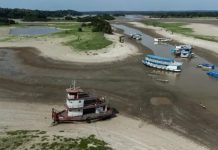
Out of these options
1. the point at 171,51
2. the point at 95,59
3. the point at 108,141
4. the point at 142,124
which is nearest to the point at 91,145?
the point at 108,141

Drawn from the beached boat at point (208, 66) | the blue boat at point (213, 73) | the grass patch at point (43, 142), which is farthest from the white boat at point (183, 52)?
the grass patch at point (43, 142)

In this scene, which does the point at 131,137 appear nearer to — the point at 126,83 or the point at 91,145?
the point at 91,145

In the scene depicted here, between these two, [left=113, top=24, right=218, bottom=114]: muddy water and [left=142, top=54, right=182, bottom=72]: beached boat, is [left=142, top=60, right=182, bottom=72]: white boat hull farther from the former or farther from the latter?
[left=113, top=24, right=218, bottom=114]: muddy water

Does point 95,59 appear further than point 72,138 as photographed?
Yes

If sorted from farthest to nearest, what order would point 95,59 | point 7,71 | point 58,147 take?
point 95,59 < point 7,71 < point 58,147

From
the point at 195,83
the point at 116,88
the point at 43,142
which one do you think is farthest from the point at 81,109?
the point at 195,83

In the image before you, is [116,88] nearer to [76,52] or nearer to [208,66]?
[208,66]

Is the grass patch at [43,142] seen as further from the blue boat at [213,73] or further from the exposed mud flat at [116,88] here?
the blue boat at [213,73]
